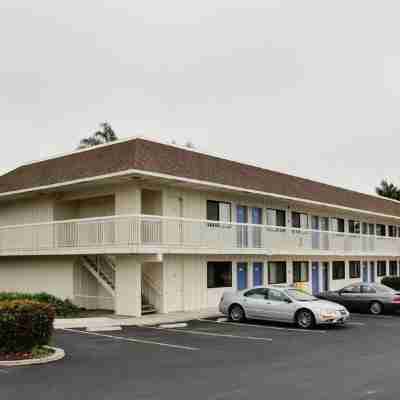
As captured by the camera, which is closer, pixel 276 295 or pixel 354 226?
pixel 276 295

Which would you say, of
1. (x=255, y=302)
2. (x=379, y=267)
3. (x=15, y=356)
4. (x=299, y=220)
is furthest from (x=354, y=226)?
(x=15, y=356)

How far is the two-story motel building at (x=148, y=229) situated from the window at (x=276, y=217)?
0.17 ft

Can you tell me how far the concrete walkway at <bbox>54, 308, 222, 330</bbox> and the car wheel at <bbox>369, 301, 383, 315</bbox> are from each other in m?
6.42

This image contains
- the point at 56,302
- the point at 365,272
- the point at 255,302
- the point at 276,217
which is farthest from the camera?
the point at 365,272

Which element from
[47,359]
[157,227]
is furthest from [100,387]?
[157,227]

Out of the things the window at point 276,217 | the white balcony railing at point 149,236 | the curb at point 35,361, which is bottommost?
the curb at point 35,361

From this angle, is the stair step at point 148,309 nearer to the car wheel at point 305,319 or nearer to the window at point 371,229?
the car wheel at point 305,319

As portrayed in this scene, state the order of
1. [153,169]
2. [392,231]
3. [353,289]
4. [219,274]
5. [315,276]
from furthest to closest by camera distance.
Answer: [392,231] < [315,276] < [219,274] < [353,289] < [153,169]

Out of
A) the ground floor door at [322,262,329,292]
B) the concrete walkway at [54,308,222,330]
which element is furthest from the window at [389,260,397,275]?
the concrete walkway at [54,308,222,330]

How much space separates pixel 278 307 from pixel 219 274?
7099mm

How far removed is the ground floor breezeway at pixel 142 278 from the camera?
73.7ft

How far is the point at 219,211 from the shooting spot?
26.6 meters

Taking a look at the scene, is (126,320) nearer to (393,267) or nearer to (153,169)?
(153,169)

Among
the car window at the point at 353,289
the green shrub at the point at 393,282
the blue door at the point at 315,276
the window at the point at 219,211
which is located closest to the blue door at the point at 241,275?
the window at the point at 219,211
